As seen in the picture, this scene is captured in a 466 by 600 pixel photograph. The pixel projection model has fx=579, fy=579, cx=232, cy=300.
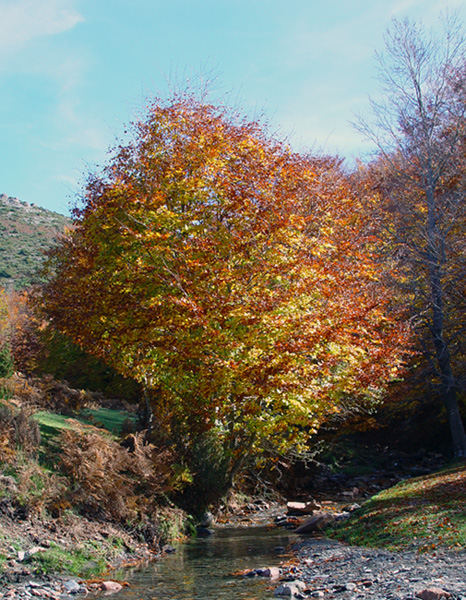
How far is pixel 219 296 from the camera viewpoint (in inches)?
552

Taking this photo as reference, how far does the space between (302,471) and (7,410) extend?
41.5ft

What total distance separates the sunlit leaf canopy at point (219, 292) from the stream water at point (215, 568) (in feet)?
7.78

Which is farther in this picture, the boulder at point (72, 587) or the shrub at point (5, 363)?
the shrub at point (5, 363)

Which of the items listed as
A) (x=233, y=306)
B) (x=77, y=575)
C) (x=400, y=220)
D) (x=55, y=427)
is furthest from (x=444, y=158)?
(x=77, y=575)

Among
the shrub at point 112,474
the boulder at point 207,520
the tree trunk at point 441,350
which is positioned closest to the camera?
the shrub at point 112,474

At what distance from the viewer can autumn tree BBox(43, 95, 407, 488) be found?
13.1 meters

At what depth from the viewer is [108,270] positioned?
54.0 ft

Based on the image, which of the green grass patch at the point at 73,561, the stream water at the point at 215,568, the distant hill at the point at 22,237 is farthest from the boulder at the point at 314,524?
the distant hill at the point at 22,237

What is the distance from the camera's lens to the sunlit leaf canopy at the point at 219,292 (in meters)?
13.0

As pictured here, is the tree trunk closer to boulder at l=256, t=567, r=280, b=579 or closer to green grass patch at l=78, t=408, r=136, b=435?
green grass patch at l=78, t=408, r=136, b=435

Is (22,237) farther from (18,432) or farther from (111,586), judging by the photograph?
(111,586)

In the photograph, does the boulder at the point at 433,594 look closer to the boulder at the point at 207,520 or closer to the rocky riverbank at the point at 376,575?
the rocky riverbank at the point at 376,575

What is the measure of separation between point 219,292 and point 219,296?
5.3 inches

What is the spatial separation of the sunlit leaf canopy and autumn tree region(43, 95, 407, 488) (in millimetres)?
48
